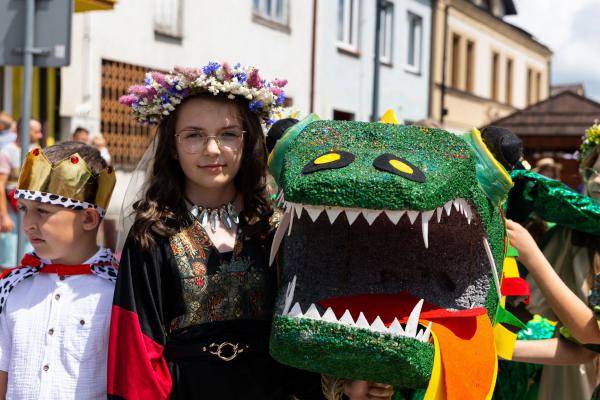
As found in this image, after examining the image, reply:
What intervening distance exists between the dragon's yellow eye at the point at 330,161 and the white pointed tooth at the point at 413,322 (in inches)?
16.2

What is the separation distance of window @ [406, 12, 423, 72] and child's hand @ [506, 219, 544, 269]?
54.3ft

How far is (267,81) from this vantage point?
8.29 feet

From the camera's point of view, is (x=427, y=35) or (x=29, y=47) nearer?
(x=29, y=47)

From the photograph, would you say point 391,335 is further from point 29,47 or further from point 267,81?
point 29,47

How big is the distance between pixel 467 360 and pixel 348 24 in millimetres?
14022

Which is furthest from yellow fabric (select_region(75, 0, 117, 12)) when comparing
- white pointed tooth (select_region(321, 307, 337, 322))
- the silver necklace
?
white pointed tooth (select_region(321, 307, 337, 322))

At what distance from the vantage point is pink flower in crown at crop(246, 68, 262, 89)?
245 cm

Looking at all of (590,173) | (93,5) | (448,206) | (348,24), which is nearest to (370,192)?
(448,206)

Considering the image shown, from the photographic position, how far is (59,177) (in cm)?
249

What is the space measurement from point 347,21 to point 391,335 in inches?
556

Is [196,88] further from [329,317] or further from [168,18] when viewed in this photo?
[168,18]

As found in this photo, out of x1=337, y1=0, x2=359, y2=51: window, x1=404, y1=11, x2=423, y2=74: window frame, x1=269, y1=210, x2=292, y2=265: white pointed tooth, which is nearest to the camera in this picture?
x1=269, y1=210, x2=292, y2=265: white pointed tooth

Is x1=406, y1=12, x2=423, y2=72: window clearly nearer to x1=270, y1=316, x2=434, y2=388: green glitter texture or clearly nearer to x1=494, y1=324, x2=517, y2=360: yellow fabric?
x1=494, y1=324, x2=517, y2=360: yellow fabric

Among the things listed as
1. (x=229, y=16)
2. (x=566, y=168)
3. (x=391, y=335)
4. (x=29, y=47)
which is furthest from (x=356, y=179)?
(x=229, y=16)
